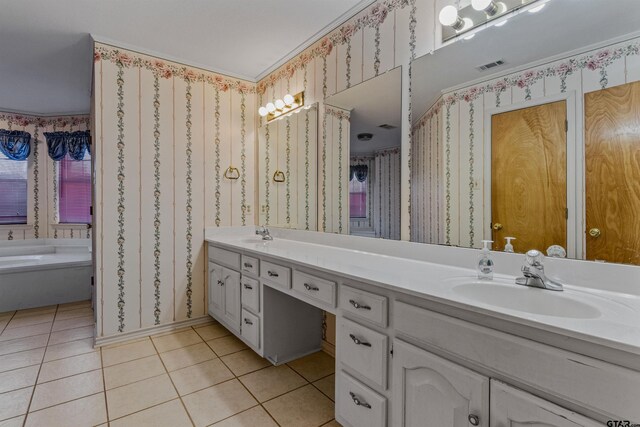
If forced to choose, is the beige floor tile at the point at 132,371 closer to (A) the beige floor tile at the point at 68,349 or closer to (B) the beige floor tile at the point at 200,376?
(B) the beige floor tile at the point at 200,376

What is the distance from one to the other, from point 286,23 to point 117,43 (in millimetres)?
1375

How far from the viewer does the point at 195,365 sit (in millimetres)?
2201

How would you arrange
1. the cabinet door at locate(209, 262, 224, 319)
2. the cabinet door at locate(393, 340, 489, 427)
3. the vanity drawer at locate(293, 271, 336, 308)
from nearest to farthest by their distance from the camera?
the cabinet door at locate(393, 340, 489, 427)
the vanity drawer at locate(293, 271, 336, 308)
the cabinet door at locate(209, 262, 224, 319)

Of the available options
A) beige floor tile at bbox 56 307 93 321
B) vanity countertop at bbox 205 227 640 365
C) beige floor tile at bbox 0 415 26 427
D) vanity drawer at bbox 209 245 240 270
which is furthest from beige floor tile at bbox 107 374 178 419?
beige floor tile at bbox 56 307 93 321

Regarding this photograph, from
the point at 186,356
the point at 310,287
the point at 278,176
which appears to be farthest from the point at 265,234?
the point at 310,287

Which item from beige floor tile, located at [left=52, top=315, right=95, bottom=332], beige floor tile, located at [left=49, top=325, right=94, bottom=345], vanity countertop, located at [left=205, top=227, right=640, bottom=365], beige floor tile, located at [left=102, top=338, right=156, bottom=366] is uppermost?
vanity countertop, located at [left=205, top=227, right=640, bottom=365]

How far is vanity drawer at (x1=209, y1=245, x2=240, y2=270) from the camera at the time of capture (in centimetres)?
240

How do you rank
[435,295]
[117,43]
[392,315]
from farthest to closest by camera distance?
1. [117,43]
2. [392,315]
3. [435,295]

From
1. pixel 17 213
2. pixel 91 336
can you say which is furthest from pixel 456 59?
pixel 17 213

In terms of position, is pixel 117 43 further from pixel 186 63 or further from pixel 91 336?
pixel 91 336

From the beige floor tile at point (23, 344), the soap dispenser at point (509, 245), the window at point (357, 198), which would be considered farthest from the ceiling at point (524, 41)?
the beige floor tile at point (23, 344)

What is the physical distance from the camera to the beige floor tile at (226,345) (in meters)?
2.41

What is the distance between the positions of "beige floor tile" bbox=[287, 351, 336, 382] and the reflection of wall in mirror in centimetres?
108

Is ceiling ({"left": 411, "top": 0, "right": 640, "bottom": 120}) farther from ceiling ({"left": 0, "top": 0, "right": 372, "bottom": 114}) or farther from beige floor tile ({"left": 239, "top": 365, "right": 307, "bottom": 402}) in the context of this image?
beige floor tile ({"left": 239, "top": 365, "right": 307, "bottom": 402})
